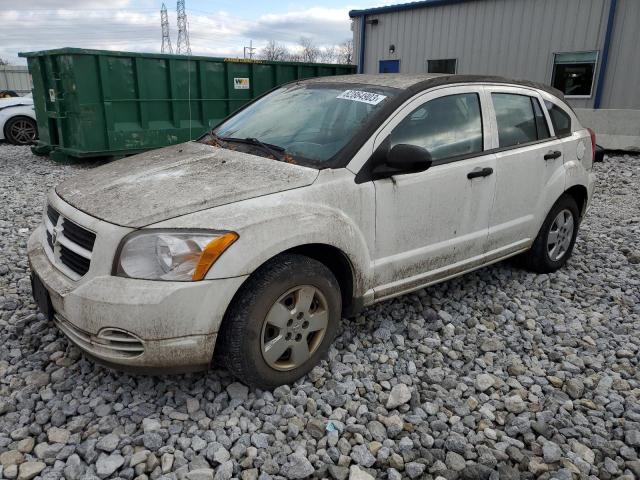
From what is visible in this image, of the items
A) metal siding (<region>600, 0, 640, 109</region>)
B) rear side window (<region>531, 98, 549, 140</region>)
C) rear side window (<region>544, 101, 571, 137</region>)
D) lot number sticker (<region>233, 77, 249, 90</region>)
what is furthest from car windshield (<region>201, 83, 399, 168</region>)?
metal siding (<region>600, 0, 640, 109</region>)

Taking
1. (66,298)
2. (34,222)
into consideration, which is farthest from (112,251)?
(34,222)

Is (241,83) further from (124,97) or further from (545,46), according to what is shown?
(545,46)

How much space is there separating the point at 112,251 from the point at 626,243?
5208 millimetres

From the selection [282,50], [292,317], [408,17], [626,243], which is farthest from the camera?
[282,50]

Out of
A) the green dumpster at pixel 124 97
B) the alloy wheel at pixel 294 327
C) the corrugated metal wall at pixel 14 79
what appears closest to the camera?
the alloy wheel at pixel 294 327

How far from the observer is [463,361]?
11.2ft

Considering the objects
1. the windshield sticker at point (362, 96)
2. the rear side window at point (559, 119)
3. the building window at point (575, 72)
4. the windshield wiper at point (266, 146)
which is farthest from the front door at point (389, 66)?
the windshield wiper at point (266, 146)

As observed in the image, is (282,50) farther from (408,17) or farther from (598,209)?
(598,209)

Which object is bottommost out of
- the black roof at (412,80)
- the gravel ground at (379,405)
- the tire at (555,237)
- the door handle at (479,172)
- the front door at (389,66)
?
the gravel ground at (379,405)

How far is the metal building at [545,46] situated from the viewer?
37.6ft

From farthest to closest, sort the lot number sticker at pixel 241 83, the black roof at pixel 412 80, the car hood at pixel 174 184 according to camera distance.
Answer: the lot number sticker at pixel 241 83
the black roof at pixel 412 80
the car hood at pixel 174 184

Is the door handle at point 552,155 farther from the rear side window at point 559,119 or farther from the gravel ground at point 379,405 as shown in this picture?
the gravel ground at point 379,405

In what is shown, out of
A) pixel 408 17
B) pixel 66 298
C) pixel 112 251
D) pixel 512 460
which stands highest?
pixel 408 17

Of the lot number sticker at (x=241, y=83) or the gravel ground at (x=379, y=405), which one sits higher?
the lot number sticker at (x=241, y=83)
